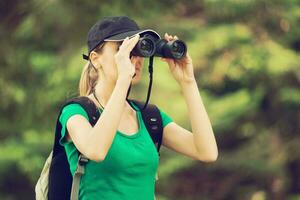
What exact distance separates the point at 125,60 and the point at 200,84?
11006mm

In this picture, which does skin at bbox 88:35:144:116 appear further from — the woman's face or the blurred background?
the blurred background

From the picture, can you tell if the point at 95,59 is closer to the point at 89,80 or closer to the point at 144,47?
the point at 89,80

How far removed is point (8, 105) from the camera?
10727 mm

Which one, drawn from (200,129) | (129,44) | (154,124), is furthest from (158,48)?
(200,129)

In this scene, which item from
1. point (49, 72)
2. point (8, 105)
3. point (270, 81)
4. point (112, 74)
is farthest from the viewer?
point (270, 81)

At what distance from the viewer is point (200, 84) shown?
593 inches

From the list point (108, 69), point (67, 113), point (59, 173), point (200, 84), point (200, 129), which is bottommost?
point (200, 84)

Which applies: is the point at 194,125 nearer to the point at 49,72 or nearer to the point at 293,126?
the point at 49,72

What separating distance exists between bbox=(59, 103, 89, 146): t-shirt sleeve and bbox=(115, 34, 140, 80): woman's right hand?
19 cm

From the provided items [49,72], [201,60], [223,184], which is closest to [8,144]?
[49,72]

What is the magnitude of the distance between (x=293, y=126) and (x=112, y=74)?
11927 millimetres

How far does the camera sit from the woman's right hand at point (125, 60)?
4.06 m

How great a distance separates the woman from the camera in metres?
3.97

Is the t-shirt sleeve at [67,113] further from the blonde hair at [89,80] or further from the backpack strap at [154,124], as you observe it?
the backpack strap at [154,124]
